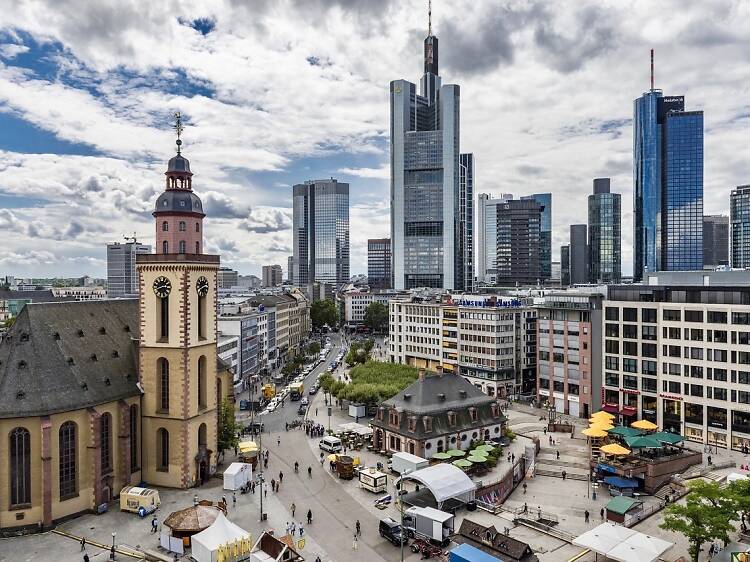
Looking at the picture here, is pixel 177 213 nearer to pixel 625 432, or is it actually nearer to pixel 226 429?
pixel 226 429

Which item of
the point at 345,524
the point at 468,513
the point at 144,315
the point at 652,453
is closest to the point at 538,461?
the point at 652,453

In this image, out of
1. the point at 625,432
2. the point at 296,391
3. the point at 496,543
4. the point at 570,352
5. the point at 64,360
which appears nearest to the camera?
the point at 496,543

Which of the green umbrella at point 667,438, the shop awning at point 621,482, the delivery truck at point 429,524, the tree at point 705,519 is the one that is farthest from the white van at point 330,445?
the tree at point 705,519

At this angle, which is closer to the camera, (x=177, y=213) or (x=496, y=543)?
(x=496, y=543)

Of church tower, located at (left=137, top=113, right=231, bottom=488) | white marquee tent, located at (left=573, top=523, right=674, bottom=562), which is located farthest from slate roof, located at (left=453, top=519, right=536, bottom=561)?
church tower, located at (left=137, top=113, right=231, bottom=488)

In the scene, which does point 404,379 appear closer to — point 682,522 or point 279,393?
point 279,393

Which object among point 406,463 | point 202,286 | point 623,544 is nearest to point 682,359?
point 406,463
